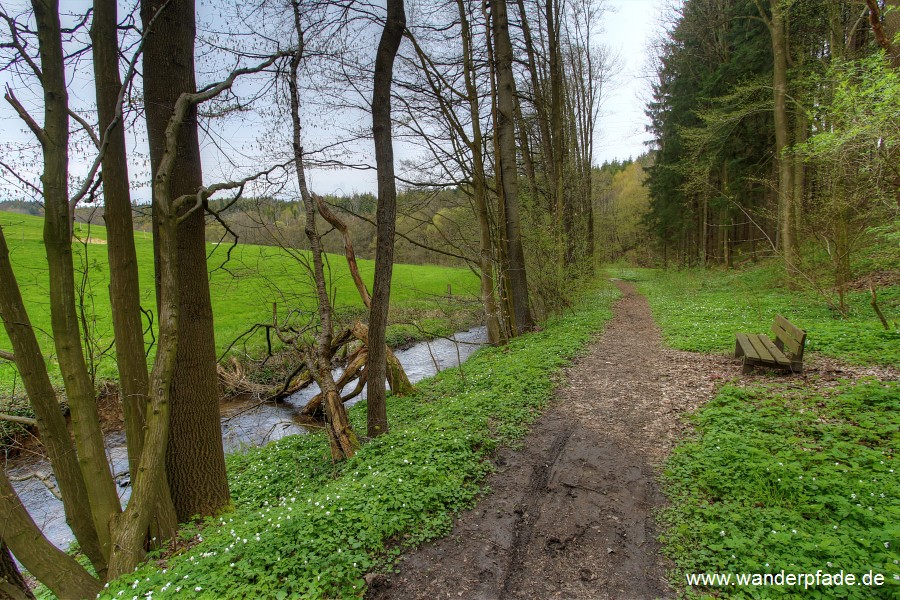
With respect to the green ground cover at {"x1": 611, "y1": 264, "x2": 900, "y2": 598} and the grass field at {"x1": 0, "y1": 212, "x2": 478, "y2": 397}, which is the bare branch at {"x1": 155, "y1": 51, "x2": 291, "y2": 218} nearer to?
the grass field at {"x1": 0, "y1": 212, "x2": 478, "y2": 397}

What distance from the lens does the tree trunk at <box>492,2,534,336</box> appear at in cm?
970

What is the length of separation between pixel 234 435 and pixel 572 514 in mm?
7175

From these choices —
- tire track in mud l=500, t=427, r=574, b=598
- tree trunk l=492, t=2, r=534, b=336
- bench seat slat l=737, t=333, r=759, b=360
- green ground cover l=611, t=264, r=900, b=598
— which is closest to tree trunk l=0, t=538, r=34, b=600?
tire track in mud l=500, t=427, r=574, b=598

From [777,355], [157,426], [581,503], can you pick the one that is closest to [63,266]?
[157,426]

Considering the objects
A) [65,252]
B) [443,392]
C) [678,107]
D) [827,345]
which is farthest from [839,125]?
[678,107]

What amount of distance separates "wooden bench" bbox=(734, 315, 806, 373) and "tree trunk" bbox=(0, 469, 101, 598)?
25.8ft

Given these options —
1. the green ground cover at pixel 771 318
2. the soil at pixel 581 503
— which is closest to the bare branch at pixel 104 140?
the soil at pixel 581 503

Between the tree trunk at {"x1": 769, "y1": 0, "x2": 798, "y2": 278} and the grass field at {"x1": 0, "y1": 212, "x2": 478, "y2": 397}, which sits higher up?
the tree trunk at {"x1": 769, "y1": 0, "x2": 798, "y2": 278}

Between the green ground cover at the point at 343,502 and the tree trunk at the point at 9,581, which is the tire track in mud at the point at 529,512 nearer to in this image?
the green ground cover at the point at 343,502

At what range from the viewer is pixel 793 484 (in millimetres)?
3229

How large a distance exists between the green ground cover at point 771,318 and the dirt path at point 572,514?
6.62ft

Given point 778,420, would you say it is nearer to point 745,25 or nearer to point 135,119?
point 135,119

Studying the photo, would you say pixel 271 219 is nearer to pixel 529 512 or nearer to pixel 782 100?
pixel 529 512

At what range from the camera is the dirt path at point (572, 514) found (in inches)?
110
